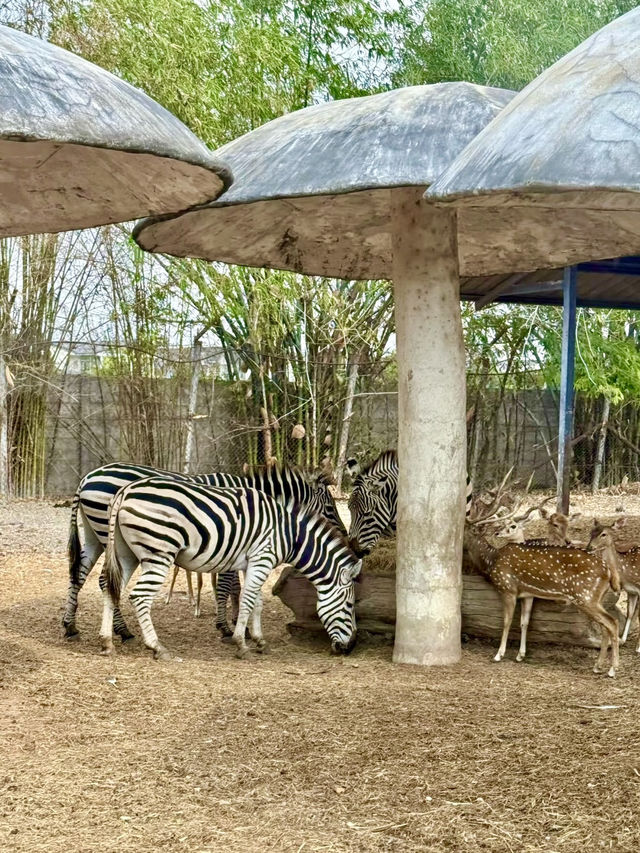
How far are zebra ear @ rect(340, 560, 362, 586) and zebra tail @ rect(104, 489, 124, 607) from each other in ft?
4.42

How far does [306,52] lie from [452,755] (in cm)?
1148

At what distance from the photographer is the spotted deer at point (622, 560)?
5849mm

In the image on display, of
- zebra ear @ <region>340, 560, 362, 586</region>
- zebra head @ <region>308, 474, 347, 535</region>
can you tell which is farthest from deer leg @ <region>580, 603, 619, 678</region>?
zebra head @ <region>308, 474, 347, 535</region>

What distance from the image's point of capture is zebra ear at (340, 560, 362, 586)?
20.4ft

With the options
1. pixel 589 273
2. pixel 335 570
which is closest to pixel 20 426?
pixel 589 273

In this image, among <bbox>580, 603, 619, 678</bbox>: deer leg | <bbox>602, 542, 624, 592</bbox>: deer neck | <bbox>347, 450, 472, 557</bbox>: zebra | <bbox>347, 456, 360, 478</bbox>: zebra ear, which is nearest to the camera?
<bbox>580, 603, 619, 678</bbox>: deer leg

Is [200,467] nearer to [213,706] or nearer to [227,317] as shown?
[227,317]

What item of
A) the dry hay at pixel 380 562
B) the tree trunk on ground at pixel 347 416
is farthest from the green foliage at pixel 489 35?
the dry hay at pixel 380 562

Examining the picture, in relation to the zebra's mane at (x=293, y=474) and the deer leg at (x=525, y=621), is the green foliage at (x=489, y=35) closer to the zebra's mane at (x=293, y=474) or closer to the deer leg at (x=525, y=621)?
the zebra's mane at (x=293, y=474)

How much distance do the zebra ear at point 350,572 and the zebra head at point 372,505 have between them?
59.1 inches

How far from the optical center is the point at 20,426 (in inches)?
542

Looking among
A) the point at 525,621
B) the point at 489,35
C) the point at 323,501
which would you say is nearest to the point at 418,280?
the point at 525,621

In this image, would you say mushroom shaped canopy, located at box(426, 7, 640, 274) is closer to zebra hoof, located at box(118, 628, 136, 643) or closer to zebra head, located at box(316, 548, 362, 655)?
zebra head, located at box(316, 548, 362, 655)

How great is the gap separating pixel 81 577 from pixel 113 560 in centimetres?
65
